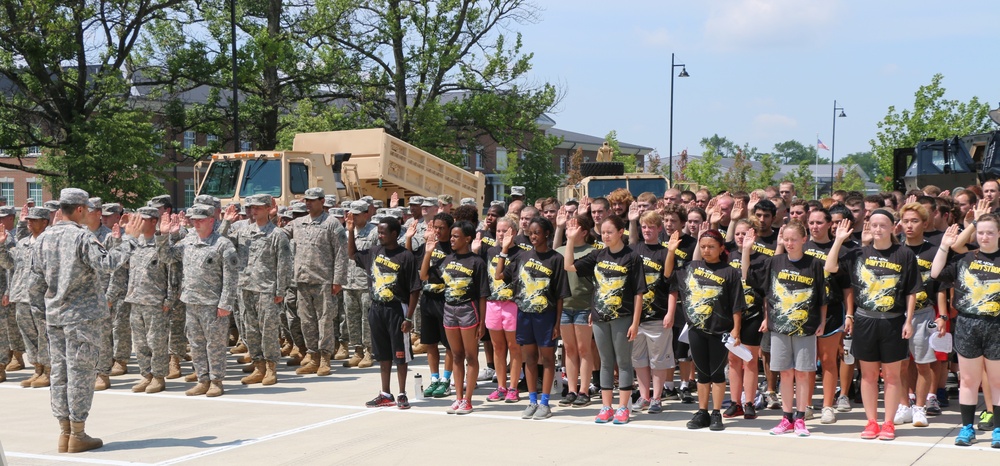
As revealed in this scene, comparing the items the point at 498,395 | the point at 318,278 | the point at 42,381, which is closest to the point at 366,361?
the point at 318,278

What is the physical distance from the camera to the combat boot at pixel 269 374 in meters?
10.9

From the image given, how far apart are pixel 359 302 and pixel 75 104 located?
20745mm

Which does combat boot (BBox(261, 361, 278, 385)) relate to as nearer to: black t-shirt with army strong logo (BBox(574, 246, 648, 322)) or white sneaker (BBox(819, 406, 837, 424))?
black t-shirt with army strong logo (BBox(574, 246, 648, 322))

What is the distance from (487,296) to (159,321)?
380 centimetres

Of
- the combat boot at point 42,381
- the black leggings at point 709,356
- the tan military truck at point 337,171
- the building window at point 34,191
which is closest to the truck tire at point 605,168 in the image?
the tan military truck at point 337,171

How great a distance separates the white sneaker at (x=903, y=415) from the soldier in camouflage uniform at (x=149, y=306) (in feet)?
23.3

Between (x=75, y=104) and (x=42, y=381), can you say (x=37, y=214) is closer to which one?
(x=42, y=381)

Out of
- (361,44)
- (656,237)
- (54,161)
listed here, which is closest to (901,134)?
(361,44)

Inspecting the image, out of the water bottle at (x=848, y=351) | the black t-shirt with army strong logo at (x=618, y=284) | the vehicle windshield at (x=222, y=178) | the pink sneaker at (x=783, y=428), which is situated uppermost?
the vehicle windshield at (x=222, y=178)

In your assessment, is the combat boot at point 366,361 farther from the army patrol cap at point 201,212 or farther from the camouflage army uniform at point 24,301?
the camouflage army uniform at point 24,301

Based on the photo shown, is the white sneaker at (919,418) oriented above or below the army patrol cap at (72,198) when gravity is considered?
below

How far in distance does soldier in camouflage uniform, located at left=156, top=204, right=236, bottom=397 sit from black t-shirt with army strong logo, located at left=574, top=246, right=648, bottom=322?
3.89 metres

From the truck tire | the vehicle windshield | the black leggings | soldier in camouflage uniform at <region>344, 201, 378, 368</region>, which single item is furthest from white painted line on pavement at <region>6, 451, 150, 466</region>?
the truck tire

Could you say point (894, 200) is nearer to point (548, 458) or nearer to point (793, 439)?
point (793, 439)
